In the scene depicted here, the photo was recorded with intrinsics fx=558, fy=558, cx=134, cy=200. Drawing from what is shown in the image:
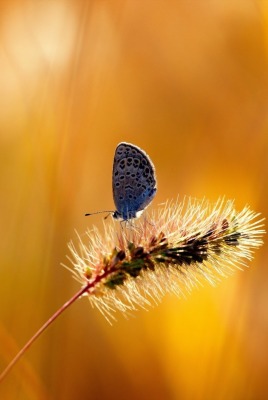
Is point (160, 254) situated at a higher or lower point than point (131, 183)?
lower

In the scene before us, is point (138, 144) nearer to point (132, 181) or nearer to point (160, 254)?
point (132, 181)

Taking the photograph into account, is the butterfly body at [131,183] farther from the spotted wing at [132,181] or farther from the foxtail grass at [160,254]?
the foxtail grass at [160,254]

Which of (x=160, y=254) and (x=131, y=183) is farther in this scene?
(x=131, y=183)

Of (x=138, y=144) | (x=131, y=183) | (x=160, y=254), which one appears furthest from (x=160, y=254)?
(x=138, y=144)

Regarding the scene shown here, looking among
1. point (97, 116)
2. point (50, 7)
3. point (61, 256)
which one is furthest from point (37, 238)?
point (50, 7)

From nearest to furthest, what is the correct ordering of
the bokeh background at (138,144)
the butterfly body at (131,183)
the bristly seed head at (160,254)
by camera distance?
the bristly seed head at (160,254) < the butterfly body at (131,183) < the bokeh background at (138,144)

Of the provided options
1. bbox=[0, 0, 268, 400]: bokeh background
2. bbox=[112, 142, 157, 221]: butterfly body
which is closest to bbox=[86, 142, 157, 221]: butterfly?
bbox=[112, 142, 157, 221]: butterfly body

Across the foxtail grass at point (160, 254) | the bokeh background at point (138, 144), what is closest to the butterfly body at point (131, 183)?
the foxtail grass at point (160, 254)

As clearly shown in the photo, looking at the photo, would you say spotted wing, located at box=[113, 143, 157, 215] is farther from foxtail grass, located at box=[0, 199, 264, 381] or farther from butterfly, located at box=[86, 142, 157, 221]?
foxtail grass, located at box=[0, 199, 264, 381]
